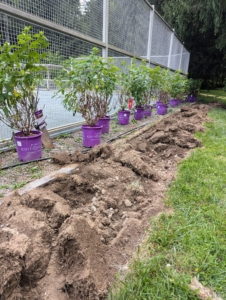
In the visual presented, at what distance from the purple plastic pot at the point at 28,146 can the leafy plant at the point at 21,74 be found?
0.17 metres

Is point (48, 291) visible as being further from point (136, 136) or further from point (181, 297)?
point (136, 136)

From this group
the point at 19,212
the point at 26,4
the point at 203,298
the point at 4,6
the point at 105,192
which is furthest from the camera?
the point at 26,4

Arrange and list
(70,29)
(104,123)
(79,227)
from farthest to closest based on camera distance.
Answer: (104,123), (70,29), (79,227)

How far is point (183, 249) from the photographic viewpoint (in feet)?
4.44

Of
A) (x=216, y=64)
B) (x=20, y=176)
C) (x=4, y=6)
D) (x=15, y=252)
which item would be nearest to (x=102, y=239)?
(x=15, y=252)

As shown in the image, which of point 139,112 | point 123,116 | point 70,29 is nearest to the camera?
point 70,29

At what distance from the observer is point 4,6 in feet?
7.57

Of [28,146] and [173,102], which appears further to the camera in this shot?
[173,102]

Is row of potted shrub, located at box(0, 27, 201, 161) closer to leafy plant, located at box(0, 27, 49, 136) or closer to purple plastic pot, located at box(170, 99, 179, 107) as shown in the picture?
leafy plant, located at box(0, 27, 49, 136)

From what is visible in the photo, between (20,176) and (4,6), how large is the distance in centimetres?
184

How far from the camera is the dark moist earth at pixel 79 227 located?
1050 millimetres

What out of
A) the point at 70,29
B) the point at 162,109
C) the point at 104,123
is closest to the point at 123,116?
the point at 104,123

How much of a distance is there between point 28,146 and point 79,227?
1437mm

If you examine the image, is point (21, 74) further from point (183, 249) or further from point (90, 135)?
point (183, 249)
